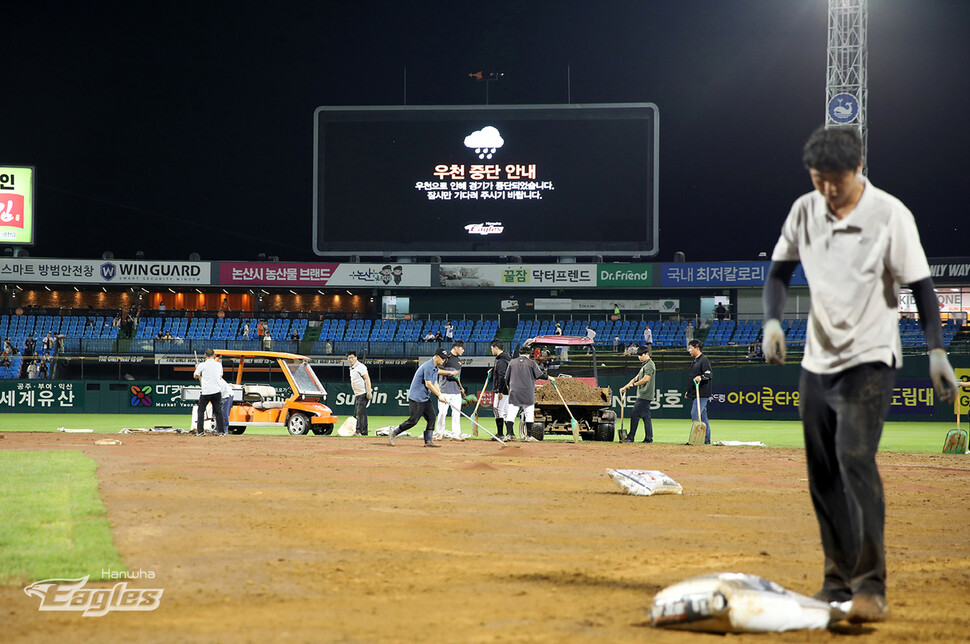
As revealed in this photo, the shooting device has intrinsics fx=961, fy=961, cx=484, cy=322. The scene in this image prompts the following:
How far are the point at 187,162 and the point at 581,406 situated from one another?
41.0m

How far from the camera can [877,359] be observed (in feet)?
13.9

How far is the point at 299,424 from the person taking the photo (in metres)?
23.0

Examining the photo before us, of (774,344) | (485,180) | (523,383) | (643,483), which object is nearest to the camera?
(774,344)

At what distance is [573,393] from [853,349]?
1685cm

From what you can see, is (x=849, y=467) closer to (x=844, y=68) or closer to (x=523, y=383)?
(x=523, y=383)

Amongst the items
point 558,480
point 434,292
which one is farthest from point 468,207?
point 558,480

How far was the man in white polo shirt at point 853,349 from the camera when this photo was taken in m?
4.22

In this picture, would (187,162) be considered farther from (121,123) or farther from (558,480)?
(558,480)

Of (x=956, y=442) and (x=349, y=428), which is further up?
(x=956, y=442)

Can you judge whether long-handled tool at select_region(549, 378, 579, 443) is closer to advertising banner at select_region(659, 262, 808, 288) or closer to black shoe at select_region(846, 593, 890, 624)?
black shoe at select_region(846, 593, 890, 624)

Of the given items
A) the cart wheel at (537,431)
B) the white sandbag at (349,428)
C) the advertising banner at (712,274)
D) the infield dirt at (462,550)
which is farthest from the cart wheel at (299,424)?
the advertising banner at (712,274)

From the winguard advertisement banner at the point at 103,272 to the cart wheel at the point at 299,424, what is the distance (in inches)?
1063

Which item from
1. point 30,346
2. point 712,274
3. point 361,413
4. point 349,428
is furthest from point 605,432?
point 30,346

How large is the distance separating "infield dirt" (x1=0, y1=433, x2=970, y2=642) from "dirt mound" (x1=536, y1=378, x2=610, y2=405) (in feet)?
25.2
